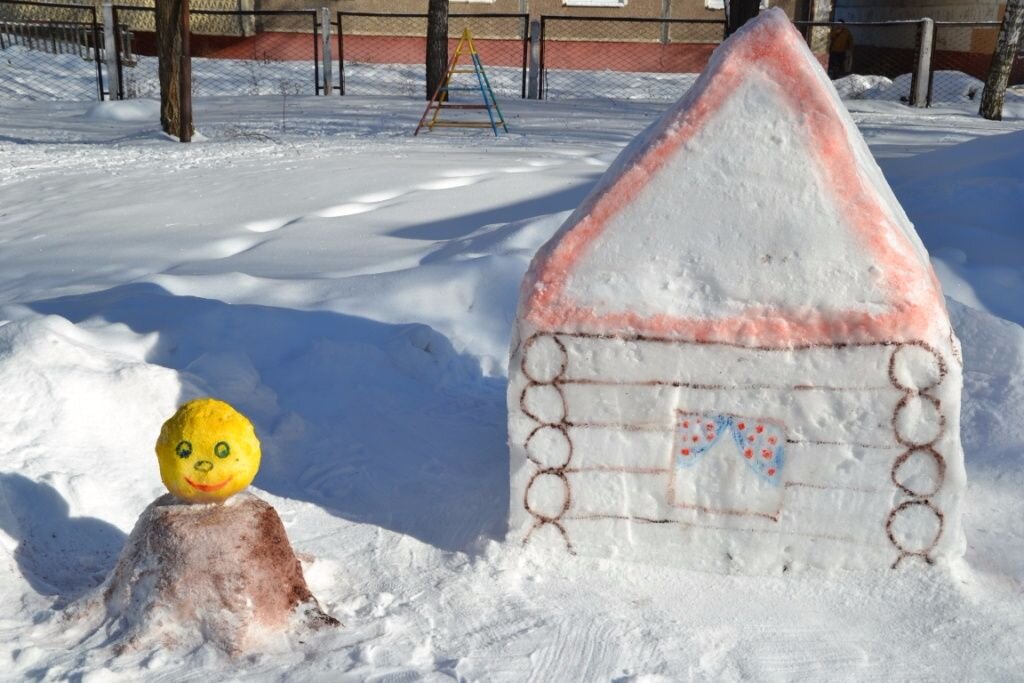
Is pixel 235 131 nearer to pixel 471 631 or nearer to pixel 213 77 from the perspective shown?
pixel 213 77

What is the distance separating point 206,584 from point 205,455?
30cm

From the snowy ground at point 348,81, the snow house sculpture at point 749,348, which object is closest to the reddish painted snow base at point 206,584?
the snow house sculpture at point 749,348

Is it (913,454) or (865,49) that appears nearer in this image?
(913,454)

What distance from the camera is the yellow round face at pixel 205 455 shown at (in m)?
2.55

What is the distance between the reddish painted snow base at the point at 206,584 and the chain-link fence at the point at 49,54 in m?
13.5

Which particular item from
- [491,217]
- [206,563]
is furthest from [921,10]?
[206,563]

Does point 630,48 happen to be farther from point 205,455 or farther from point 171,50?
point 205,455

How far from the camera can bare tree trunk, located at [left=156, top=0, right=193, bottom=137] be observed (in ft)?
33.2

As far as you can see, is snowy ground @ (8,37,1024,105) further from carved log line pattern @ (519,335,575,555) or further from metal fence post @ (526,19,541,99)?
carved log line pattern @ (519,335,575,555)

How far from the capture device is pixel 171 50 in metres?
10.2

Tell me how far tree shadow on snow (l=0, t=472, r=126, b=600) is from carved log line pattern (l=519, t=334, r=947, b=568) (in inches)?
46.4

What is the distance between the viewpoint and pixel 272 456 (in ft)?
11.5

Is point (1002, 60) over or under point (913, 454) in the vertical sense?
over

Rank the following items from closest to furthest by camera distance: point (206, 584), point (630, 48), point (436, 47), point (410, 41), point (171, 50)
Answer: point (206, 584), point (171, 50), point (436, 47), point (410, 41), point (630, 48)
